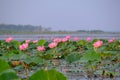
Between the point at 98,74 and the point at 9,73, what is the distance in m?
2.60

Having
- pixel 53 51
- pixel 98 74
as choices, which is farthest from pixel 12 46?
pixel 98 74

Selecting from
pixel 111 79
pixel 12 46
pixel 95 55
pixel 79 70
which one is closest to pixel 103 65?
pixel 79 70

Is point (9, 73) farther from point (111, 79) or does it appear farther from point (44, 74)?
point (111, 79)

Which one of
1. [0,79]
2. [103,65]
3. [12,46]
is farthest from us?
[12,46]

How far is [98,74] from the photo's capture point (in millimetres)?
4395

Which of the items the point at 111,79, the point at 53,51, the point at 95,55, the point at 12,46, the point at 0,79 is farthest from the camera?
the point at 12,46

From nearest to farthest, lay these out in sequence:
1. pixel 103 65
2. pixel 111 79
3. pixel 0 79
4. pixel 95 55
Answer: pixel 0 79
pixel 95 55
pixel 111 79
pixel 103 65

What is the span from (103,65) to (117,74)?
810mm

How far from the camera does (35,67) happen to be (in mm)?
4691

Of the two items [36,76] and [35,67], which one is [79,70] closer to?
[35,67]

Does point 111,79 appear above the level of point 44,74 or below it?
below

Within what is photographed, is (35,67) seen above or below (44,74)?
below

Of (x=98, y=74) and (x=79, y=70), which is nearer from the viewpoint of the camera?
(x=98, y=74)

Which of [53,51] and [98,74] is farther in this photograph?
[53,51]
